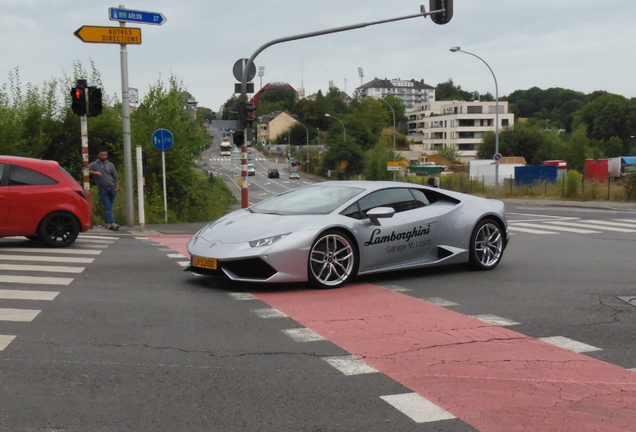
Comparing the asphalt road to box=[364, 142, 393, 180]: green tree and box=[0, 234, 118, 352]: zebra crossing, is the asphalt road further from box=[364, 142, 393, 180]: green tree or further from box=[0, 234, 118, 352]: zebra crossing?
box=[364, 142, 393, 180]: green tree

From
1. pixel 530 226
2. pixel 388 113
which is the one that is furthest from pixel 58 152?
pixel 388 113

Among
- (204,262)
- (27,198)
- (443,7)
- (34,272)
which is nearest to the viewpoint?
(204,262)

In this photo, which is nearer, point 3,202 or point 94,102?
point 3,202

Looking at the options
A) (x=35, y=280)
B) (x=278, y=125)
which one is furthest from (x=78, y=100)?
(x=278, y=125)

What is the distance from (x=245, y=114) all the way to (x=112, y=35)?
452 cm

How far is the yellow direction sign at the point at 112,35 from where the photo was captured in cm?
1753

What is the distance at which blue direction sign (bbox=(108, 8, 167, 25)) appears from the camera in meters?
17.3

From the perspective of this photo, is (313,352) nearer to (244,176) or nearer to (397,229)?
(397,229)

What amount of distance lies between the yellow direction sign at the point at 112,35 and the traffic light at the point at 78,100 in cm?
122

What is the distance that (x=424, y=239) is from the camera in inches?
382

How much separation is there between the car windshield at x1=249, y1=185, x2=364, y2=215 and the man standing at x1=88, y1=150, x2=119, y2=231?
8256 mm

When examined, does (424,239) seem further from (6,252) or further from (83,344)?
(6,252)

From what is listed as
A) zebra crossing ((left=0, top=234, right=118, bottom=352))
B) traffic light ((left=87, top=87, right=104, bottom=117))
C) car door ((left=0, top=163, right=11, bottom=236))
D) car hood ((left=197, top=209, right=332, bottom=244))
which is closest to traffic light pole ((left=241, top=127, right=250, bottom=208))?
traffic light ((left=87, top=87, right=104, bottom=117))

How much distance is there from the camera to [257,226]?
8742 mm
